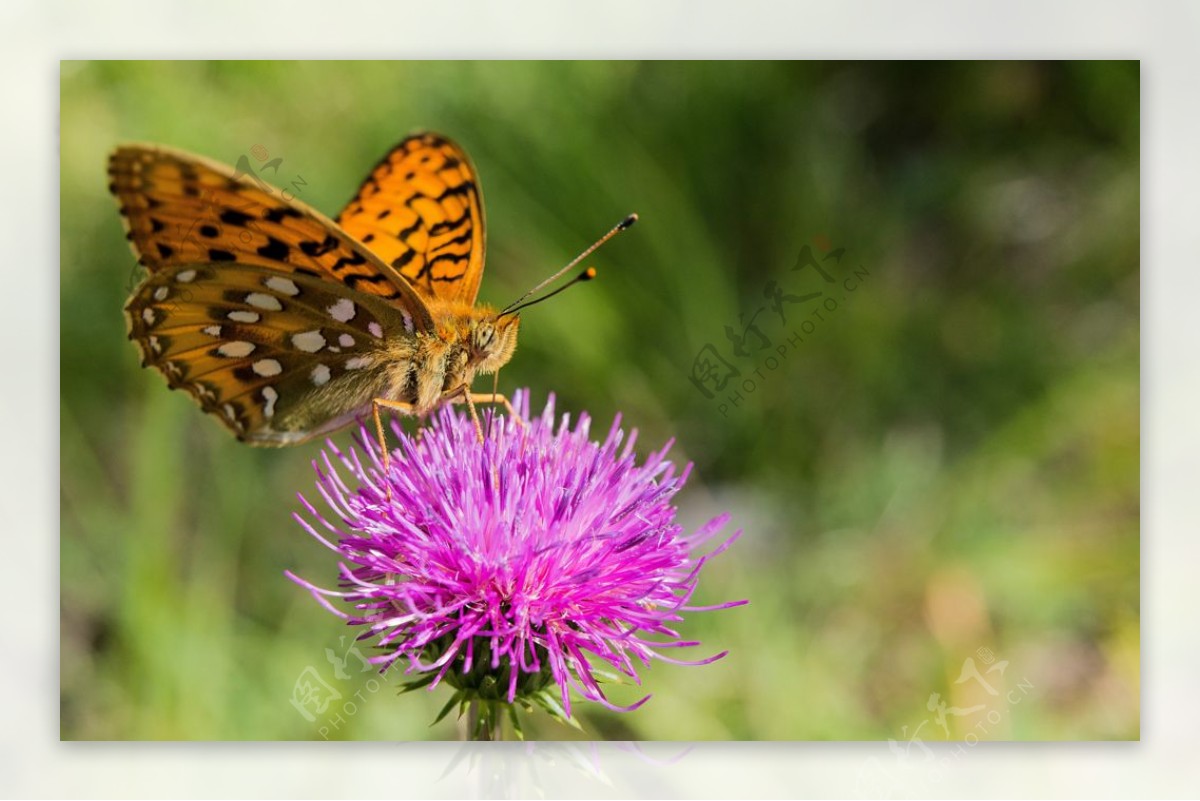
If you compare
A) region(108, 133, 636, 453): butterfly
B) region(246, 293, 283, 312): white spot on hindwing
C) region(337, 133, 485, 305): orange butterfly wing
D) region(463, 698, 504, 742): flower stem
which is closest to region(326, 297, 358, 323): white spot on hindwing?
region(108, 133, 636, 453): butterfly

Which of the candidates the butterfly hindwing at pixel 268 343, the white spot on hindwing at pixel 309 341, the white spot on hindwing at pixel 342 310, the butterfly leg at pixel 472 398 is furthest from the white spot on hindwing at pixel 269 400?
the butterfly leg at pixel 472 398

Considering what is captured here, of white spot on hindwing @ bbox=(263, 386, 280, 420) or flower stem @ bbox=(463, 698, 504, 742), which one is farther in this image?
white spot on hindwing @ bbox=(263, 386, 280, 420)

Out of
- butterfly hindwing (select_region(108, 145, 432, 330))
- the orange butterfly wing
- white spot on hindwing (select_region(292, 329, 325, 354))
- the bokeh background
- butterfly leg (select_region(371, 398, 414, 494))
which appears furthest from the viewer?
the bokeh background

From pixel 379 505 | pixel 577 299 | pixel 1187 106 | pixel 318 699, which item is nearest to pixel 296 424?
pixel 379 505

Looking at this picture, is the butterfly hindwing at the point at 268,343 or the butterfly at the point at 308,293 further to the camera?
the butterfly hindwing at the point at 268,343

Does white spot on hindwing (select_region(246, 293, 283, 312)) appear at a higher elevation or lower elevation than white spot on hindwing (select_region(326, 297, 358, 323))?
higher

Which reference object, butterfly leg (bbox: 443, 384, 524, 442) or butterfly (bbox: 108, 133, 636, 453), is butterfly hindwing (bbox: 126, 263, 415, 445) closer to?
butterfly (bbox: 108, 133, 636, 453)

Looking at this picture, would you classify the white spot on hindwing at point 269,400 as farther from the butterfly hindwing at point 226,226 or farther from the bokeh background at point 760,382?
the bokeh background at point 760,382

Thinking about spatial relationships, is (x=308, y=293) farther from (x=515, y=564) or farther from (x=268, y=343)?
(x=515, y=564)
